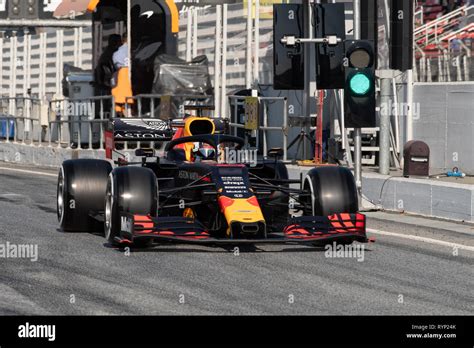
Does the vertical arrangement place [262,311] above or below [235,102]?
below

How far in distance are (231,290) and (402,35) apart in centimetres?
1221

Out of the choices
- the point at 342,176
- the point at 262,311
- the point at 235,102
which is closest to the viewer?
the point at 262,311

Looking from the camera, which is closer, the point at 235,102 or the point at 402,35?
the point at 402,35

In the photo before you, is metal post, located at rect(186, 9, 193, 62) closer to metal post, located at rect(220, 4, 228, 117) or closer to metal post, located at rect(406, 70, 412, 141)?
metal post, located at rect(220, 4, 228, 117)

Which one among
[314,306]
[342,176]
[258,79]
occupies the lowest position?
[314,306]

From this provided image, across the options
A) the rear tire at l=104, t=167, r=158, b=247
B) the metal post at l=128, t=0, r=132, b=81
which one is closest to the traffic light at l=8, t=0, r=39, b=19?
the metal post at l=128, t=0, r=132, b=81

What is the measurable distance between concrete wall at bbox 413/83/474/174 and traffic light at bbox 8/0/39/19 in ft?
116

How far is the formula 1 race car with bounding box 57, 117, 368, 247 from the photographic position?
41.5 ft

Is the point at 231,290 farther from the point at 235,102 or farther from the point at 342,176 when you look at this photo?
the point at 235,102

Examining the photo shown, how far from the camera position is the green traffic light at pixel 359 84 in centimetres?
1719

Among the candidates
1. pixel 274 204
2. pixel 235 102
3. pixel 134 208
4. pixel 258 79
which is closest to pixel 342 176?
pixel 274 204

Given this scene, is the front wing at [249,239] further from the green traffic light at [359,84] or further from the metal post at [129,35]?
the metal post at [129,35]
